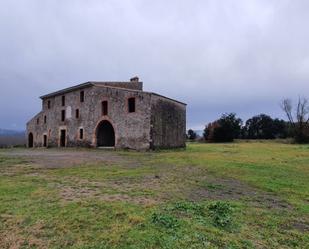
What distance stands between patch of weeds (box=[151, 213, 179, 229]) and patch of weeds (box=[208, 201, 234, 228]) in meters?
0.80

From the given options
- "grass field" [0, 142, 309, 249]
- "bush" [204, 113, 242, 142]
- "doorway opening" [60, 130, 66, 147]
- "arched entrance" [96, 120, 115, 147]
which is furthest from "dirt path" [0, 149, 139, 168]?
"bush" [204, 113, 242, 142]

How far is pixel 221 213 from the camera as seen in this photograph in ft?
22.2

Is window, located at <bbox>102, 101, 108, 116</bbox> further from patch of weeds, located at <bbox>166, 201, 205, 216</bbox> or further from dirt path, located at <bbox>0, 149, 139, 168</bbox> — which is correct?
patch of weeds, located at <bbox>166, 201, 205, 216</bbox>

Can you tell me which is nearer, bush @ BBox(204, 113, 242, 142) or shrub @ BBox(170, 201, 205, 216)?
shrub @ BBox(170, 201, 205, 216)

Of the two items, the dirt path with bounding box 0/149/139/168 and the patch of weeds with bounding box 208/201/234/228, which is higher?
the dirt path with bounding box 0/149/139/168

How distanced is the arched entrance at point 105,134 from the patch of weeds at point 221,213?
24.6m

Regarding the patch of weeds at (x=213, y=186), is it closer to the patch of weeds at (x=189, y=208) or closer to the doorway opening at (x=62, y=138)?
the patch of weeds at (x=189, y=208)

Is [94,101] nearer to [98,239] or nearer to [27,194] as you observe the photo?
[27,194]

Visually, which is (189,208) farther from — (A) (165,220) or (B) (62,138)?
(B) (62,138)

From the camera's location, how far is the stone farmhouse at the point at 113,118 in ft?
89.6

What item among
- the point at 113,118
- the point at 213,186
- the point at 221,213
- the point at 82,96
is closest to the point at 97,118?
the point at 113,118

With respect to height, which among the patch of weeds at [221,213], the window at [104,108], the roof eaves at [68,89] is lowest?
the patch of weeds at [221,213]

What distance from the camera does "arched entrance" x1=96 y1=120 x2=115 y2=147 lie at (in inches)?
1244

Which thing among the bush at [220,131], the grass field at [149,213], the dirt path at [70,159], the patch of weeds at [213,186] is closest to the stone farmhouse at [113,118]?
the dirt path at [70,159]
